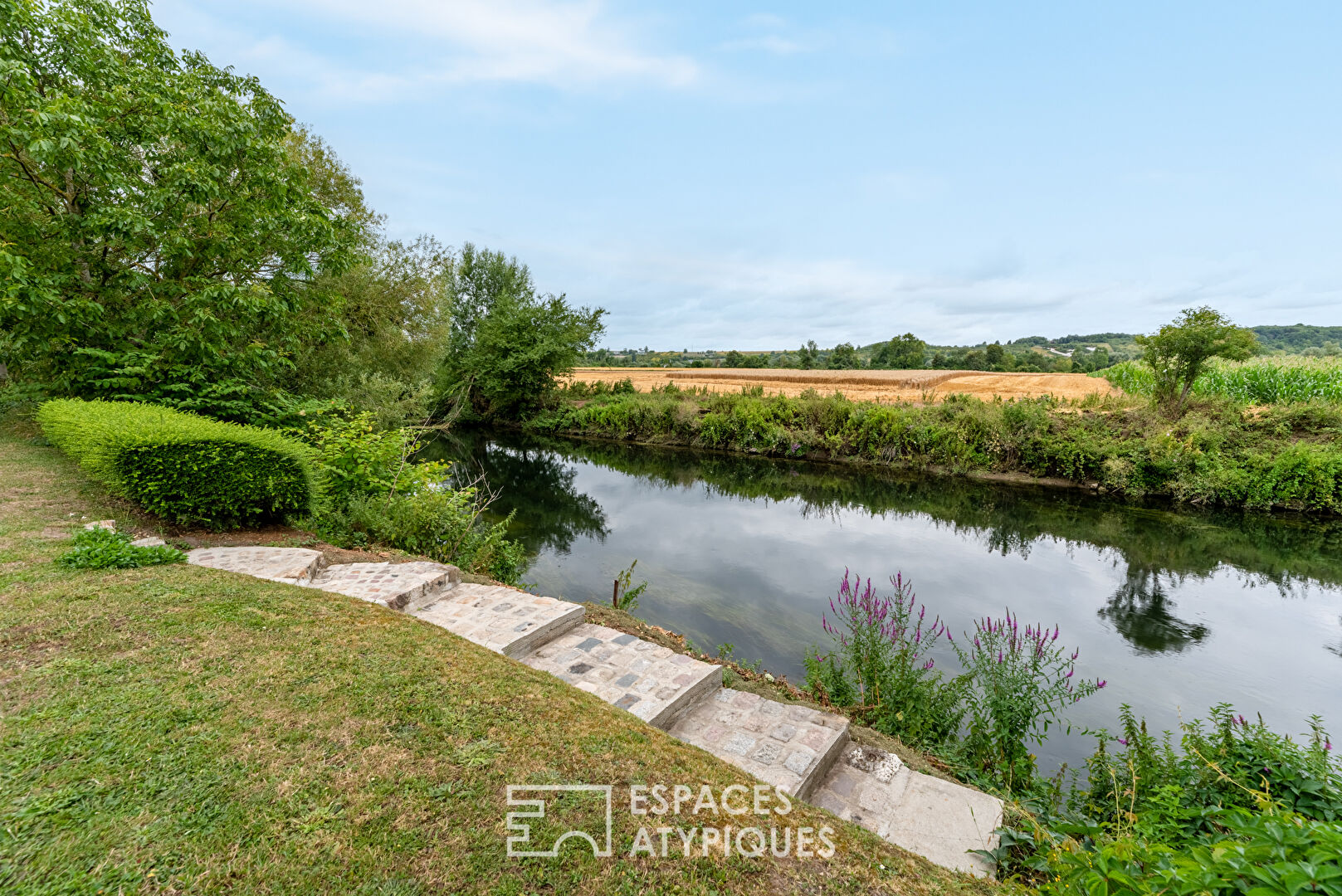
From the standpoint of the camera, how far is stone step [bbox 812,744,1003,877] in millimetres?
2822

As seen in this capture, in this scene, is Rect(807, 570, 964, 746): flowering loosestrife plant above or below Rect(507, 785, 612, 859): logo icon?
below

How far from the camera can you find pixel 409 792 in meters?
2.32

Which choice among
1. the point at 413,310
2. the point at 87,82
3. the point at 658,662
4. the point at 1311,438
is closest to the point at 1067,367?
the point at 1311,438

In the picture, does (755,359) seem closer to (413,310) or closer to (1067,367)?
(1067,367)

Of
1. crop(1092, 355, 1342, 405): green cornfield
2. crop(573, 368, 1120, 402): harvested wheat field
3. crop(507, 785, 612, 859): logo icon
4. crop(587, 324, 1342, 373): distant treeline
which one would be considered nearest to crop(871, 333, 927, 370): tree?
crop(587, 324, 1342, 373): distant treeline

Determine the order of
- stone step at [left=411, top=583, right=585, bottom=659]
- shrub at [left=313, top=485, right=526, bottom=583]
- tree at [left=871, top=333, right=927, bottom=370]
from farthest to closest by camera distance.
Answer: tree at [left=871, top=333, right=927, bottom=370], shrub at [left=313, top=485, right=526, bottom=583], stone step at [left=411, top=583, right=585, bottom=659]

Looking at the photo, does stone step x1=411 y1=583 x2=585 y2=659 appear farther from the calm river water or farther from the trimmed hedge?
the trimmed hedge

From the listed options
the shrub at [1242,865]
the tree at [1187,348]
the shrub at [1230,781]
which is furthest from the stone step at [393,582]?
the tree at [1187,348]

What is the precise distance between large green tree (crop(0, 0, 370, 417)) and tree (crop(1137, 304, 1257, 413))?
1914 centimetres

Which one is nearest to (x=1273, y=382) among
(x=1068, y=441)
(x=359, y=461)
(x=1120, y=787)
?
(x=1068, y=441)

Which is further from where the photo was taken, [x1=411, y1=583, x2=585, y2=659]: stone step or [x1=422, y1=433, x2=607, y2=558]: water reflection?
[x1=422, y1=433, x2=607, y2=558]: water reflection

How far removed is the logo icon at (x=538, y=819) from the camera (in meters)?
2.13

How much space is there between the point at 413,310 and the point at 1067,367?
4614 centimetres

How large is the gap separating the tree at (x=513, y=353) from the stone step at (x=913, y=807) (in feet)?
78.0
